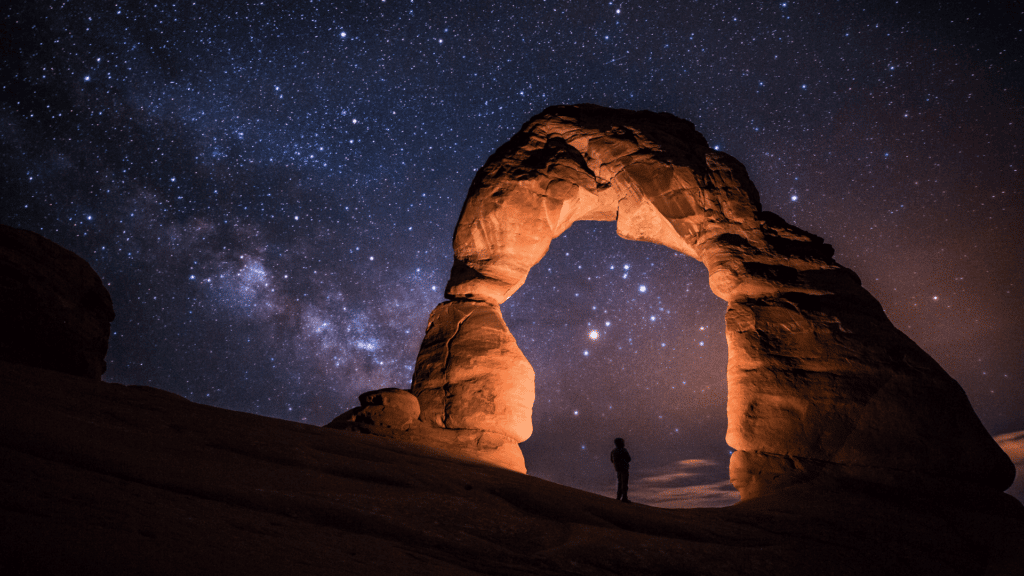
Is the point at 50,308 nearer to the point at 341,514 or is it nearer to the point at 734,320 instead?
the point at 341,514

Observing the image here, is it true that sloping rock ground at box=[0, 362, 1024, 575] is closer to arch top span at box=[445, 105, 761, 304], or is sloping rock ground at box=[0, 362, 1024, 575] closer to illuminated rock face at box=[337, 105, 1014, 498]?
illuminated rock face at box=[337, 105, 1014, 498]

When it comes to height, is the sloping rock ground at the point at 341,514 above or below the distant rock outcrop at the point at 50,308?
below

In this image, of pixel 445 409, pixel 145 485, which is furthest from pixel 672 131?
pixel 145 485

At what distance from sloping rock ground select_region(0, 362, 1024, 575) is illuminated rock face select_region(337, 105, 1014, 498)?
78cm

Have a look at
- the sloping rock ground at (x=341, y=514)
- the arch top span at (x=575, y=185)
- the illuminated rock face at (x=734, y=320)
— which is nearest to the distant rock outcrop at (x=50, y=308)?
the sloping rock ground at (x=341, y=514)

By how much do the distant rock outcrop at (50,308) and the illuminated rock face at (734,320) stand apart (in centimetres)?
597

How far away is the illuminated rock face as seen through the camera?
23.7 feet

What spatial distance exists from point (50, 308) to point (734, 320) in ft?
35.0

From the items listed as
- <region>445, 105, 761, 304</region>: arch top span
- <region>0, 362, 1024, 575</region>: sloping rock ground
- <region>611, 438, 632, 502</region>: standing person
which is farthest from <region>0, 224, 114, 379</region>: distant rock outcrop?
<region>611, 438, 632, 502</region>: standing person

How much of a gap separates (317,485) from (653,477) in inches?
1468

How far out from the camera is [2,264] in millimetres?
5902

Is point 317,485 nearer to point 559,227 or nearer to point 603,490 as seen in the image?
point 559,227

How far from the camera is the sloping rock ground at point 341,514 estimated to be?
2.24 meters

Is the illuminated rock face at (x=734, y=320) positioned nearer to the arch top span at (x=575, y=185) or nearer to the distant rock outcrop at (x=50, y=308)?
the arch top span at (x=575, y=185)
